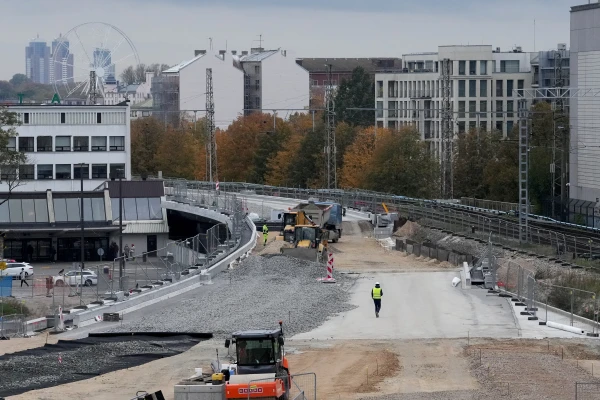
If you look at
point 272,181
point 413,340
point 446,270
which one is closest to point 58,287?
point 446,270

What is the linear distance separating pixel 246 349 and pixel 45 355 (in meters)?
8.06

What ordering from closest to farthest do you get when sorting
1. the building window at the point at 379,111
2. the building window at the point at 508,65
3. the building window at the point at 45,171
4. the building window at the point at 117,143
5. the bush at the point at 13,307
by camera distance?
the bush at the point at 13,307 → the building window at the point at 45,171 → the building window at the point at 117,143 → the building window at the point at 508,65 → the building window at the point at 379,111

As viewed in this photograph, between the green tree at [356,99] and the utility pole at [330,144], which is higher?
the green tree at [356,99]

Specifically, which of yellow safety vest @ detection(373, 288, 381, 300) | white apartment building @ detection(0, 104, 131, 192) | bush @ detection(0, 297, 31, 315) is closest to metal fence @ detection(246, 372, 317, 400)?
yellow safety vest @ detection(373, 288, 381, 300)

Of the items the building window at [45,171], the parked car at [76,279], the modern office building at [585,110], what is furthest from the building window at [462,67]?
the parked car at [76,279]

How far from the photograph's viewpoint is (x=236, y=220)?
213ft

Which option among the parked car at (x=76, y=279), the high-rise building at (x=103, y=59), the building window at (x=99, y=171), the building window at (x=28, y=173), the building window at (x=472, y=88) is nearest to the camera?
the parked car at (x=76, y=279)

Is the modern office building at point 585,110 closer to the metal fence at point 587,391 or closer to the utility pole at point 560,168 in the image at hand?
the utility pole at point 560,168

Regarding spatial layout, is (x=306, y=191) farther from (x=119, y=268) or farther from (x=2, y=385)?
(x=2, y=385)

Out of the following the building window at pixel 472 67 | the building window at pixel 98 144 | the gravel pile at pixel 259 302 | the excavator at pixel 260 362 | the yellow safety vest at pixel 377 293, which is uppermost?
the building window at pixel 472 67

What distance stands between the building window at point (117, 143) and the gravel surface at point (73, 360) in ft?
199

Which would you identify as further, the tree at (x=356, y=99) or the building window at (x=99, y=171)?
the tree at (x=356, y=99)

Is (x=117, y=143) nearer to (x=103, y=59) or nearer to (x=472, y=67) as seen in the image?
(x=103, y=59)

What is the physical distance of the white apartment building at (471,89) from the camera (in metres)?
Result: 128
